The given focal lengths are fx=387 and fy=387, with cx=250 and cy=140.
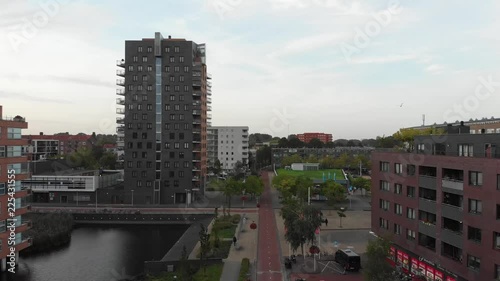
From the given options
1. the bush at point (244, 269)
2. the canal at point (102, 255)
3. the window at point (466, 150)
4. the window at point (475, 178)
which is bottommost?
the canal at point (102, 255)

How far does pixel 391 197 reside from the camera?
37125mm

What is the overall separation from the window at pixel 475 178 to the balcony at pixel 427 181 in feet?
14.5

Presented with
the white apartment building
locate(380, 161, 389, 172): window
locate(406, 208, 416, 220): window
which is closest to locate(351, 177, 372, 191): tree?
locate(380, 161, 389, 172): window

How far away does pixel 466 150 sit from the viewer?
27922mm

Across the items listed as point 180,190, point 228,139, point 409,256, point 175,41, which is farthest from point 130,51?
point 228,139

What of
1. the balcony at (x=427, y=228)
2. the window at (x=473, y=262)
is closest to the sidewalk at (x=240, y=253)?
the balcony at (x=427, y=228)

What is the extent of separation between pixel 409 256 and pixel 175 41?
58.6 meters

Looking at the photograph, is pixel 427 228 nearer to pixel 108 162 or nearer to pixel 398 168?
pixel 398 168

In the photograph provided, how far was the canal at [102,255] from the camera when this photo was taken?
38.2 m

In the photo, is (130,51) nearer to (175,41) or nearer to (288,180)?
(175,41)

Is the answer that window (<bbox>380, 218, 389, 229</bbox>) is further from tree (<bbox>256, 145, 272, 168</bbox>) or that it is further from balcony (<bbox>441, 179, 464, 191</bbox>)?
tree (<bbox>256, 145, 272, 168</bbox>)

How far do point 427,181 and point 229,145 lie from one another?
377 feet

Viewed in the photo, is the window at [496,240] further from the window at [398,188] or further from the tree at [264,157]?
the tree at [264,157]

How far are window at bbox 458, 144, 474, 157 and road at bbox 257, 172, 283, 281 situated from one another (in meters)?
17.3
